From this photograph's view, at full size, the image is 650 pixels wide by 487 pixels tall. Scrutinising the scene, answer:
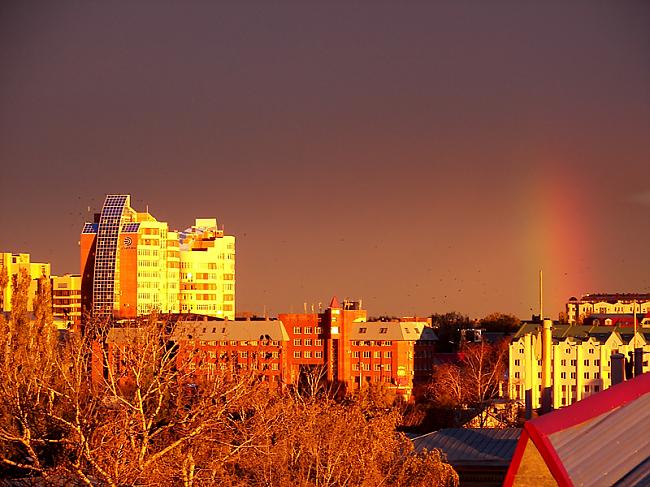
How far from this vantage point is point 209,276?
163 meters

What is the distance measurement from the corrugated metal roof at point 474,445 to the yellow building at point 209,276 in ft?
395

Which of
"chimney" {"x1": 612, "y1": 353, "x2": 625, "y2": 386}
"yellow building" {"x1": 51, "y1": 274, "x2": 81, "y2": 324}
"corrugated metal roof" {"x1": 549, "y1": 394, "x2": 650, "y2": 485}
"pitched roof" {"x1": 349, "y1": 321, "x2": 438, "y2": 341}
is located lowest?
"corrugated metal roof" {"x1": 549, "y1": 394, "x2": 650, "y2": 485}

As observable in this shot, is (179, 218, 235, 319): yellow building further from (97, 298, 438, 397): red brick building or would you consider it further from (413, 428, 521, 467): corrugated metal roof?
(413, 428, 521, 467): corrugated metal roof

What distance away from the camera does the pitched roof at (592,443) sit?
12.7 m

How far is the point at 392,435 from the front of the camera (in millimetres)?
30672

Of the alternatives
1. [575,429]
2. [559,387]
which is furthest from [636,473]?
[559,387]

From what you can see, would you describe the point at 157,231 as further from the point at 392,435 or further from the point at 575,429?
the point at 575,429

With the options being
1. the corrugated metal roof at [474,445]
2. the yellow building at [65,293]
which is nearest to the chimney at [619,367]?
the corrugated metal roof at [474,445]

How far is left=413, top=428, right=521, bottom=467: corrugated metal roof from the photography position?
3700 cm

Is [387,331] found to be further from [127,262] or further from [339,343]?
[127,262]

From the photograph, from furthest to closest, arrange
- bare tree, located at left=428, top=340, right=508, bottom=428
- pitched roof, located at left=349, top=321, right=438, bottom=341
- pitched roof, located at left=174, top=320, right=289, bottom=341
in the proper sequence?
pitched roof, located at left=349, top=321, right=438, bottom=341 < pitched roof, located at left=174, top=320, right=289, bottom=341 < bare tree, located at left=428, top=340, right=508, bottom=428

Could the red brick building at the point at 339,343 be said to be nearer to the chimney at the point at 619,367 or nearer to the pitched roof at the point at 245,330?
the pitched roof at the point at 245,330

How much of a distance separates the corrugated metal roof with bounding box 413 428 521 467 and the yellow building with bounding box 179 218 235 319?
395ft

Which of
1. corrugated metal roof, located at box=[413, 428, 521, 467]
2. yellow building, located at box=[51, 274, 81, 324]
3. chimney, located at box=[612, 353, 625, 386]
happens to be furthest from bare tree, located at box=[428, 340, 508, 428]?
yellow building, located at box=[51, 274, 81, 324]
